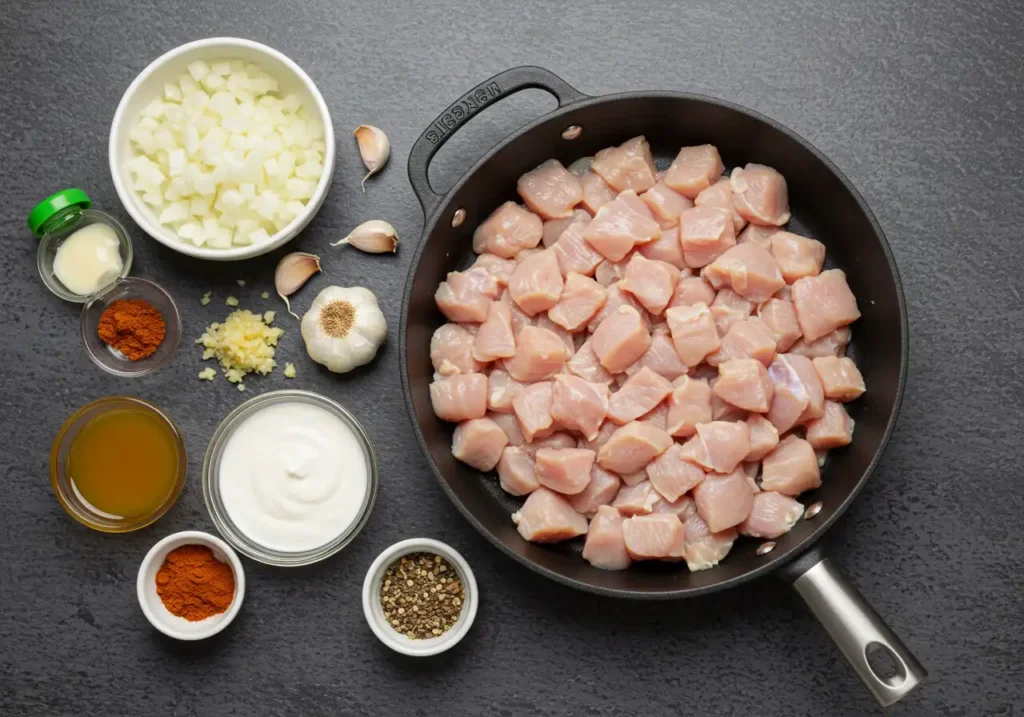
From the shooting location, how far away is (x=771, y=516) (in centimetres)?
258

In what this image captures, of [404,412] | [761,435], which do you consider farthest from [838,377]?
[404,412]

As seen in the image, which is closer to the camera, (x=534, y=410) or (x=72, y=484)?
(x=534, y=410)

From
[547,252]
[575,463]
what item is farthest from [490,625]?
[547,252]

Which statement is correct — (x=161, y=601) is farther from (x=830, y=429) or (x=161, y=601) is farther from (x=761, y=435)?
(x=830, y=429)

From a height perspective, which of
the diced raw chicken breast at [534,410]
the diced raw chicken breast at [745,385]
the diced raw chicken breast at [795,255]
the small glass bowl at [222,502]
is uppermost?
the diced raw chicken breast at [795,255]

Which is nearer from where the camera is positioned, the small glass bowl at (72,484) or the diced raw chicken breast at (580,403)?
the diced raw chicken breast at (580,403)

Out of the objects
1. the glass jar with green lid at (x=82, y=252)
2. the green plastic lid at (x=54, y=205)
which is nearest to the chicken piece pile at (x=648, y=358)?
the glass jar with green lid at (x=82, y=252)

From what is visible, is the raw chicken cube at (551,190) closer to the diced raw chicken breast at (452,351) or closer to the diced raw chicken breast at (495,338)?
the diced raw chicken breast at (495,338)

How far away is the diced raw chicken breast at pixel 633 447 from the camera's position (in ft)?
8.36

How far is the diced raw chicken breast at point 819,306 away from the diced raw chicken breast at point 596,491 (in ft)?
2.33

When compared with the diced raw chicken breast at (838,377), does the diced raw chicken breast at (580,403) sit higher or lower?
lower

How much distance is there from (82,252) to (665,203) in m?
1.81

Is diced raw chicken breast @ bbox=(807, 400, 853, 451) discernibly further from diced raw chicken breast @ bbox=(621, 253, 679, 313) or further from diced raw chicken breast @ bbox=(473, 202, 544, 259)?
diced raw chicken breast @ bbox=(473, 202, 544, 259)

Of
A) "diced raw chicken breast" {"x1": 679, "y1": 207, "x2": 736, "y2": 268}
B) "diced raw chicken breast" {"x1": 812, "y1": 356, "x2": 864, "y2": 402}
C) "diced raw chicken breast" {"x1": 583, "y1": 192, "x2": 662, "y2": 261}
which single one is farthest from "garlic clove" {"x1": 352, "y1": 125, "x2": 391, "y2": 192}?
"diced raw chicken breast" {"x1": 812, "y1": 356, "x2": 864, "y2": 402}
